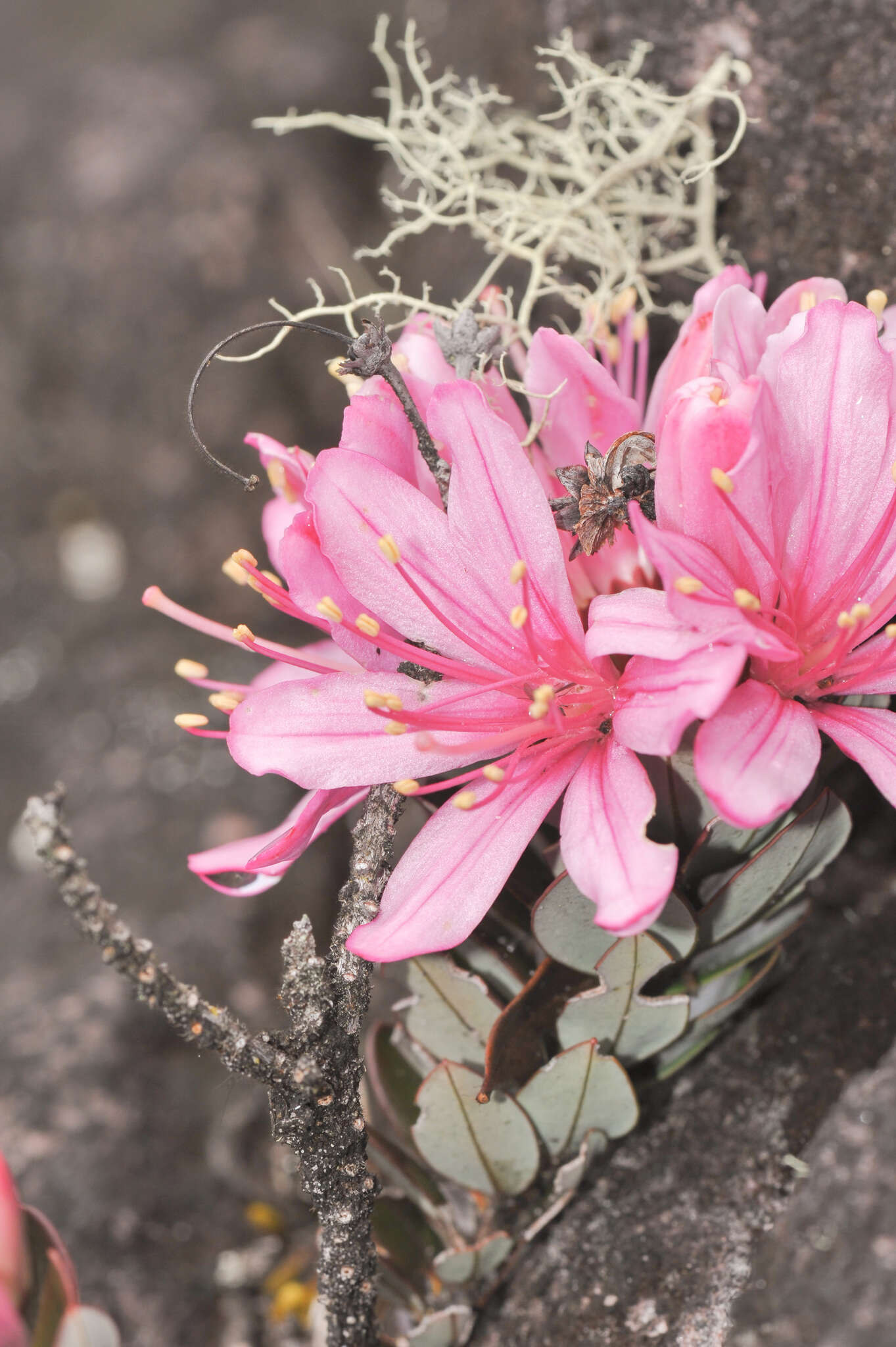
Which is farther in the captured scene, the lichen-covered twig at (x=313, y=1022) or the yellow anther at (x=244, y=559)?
the yellow anther at (x=244, y=559)

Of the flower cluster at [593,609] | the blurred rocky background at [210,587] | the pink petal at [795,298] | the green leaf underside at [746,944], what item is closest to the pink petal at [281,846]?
the flower cluster at [593,609]

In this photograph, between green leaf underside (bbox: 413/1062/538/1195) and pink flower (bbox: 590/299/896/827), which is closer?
pink flower (bbox: 590/299/896/827)

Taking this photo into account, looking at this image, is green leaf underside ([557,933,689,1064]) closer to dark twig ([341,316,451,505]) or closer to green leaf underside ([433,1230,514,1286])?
green leaf underside ([433,1230,514,1286])

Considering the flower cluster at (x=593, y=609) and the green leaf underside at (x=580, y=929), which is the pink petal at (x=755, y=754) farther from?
the green leaf underside at (x=580, y=929)

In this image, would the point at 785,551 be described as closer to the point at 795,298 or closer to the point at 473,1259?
the point at 795,298

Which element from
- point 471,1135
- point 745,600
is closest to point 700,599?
point 745,600

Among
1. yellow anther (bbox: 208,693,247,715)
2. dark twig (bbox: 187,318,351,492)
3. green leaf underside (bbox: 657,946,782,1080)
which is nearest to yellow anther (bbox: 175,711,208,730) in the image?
yellow anther (bbox: 208,693,247,715)
